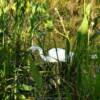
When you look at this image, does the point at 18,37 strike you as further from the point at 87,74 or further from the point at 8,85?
the point at 87,74

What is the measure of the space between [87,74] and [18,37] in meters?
0.66

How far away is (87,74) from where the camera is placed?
3.86 feet

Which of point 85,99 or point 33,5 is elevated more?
point 33,5

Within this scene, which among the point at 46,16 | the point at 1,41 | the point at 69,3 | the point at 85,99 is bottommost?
the point at 85,99

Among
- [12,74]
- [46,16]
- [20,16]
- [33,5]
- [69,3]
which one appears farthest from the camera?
[69,3]

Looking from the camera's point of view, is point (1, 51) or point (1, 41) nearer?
point (1, 51)

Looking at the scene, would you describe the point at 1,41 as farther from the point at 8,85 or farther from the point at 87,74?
the point at 87,74

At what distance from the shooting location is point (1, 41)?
5.91 feet

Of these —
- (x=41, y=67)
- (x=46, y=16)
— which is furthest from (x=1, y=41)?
(x=46, y=16)

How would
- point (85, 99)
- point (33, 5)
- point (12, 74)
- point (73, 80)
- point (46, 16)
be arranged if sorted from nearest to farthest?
point (85, 99), point (73, 80), point (12, 74), point (33, 5), point (46, 16)

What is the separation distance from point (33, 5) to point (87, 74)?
91cm

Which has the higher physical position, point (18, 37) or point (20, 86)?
point (18, 37)

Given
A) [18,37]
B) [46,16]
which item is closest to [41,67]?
[18,37]

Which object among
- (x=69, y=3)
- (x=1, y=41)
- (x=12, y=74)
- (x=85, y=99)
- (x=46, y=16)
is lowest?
(x=85, y=99)
